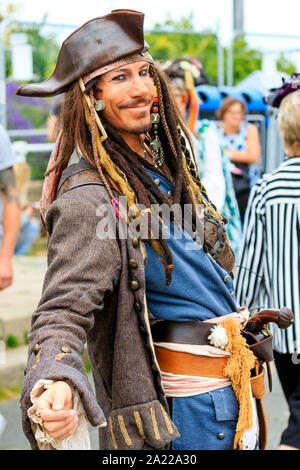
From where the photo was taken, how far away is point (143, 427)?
1903 millimetres

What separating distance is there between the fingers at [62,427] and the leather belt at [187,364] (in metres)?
0.60

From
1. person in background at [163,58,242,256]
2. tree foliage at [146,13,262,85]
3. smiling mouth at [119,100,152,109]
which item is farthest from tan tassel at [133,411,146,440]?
tree foliage at [146,13,262,85]

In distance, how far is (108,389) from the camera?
205 centimetres

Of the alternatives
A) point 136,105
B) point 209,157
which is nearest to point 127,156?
point 136,105

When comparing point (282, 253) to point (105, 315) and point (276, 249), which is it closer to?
point (276, 249)

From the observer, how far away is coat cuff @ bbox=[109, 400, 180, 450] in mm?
1905

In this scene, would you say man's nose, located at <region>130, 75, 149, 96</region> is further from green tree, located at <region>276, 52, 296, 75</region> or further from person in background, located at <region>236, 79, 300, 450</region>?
green tree, located at <region>276, 52, 296, 75</region>

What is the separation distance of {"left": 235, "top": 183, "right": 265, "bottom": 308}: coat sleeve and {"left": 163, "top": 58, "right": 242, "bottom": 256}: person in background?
2.20ft

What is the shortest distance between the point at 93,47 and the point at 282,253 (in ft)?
5.36

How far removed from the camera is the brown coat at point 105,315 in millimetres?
1707

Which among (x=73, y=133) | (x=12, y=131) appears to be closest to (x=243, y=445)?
(x=73, y=133)

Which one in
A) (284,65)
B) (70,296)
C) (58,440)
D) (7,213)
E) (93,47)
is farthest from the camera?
(284,65)

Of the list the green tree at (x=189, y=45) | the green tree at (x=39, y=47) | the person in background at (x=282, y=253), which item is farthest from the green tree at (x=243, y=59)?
the person in background at (x=282, y=253)

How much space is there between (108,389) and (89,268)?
47 centimetres
